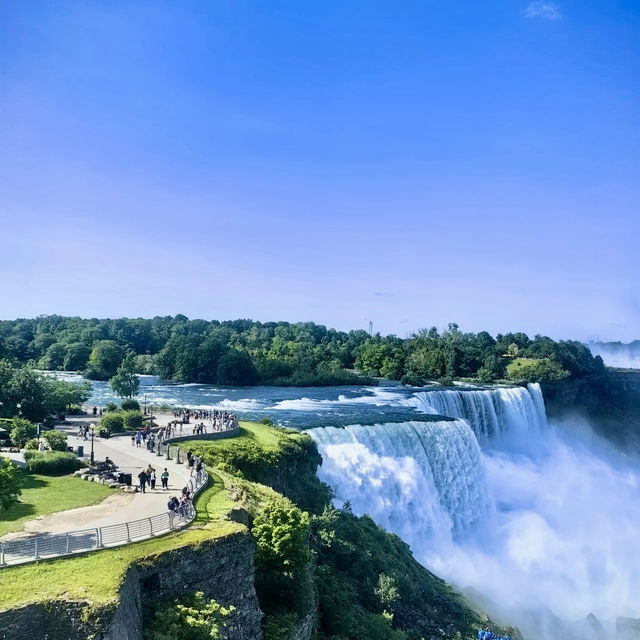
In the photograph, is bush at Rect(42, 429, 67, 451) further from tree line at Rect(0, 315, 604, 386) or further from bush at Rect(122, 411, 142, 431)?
tree line at Rect(0, 315, 604, 386)

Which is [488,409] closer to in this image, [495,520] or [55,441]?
[495,520]

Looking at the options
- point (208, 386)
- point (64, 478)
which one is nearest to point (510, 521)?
point (64, 478)

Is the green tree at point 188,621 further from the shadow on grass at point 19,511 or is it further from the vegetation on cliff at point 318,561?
the shadow on grass at point 19,511

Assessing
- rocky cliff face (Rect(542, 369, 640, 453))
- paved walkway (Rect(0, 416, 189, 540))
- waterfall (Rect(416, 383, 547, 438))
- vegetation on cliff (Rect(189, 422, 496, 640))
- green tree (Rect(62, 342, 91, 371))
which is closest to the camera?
paved walkway (Rect(0, 416, 189, 540))

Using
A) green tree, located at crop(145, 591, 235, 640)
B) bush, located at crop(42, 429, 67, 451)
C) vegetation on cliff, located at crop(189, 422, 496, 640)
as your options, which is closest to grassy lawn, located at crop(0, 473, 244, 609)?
green tree, located at crop(145, 591, 235, 640)

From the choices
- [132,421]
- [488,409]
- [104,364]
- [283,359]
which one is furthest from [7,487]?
[283,359]

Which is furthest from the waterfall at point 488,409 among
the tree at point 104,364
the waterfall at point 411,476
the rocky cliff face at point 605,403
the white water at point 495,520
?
the tree at point 104,364

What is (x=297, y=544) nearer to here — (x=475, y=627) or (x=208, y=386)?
(x=475, y=627)
